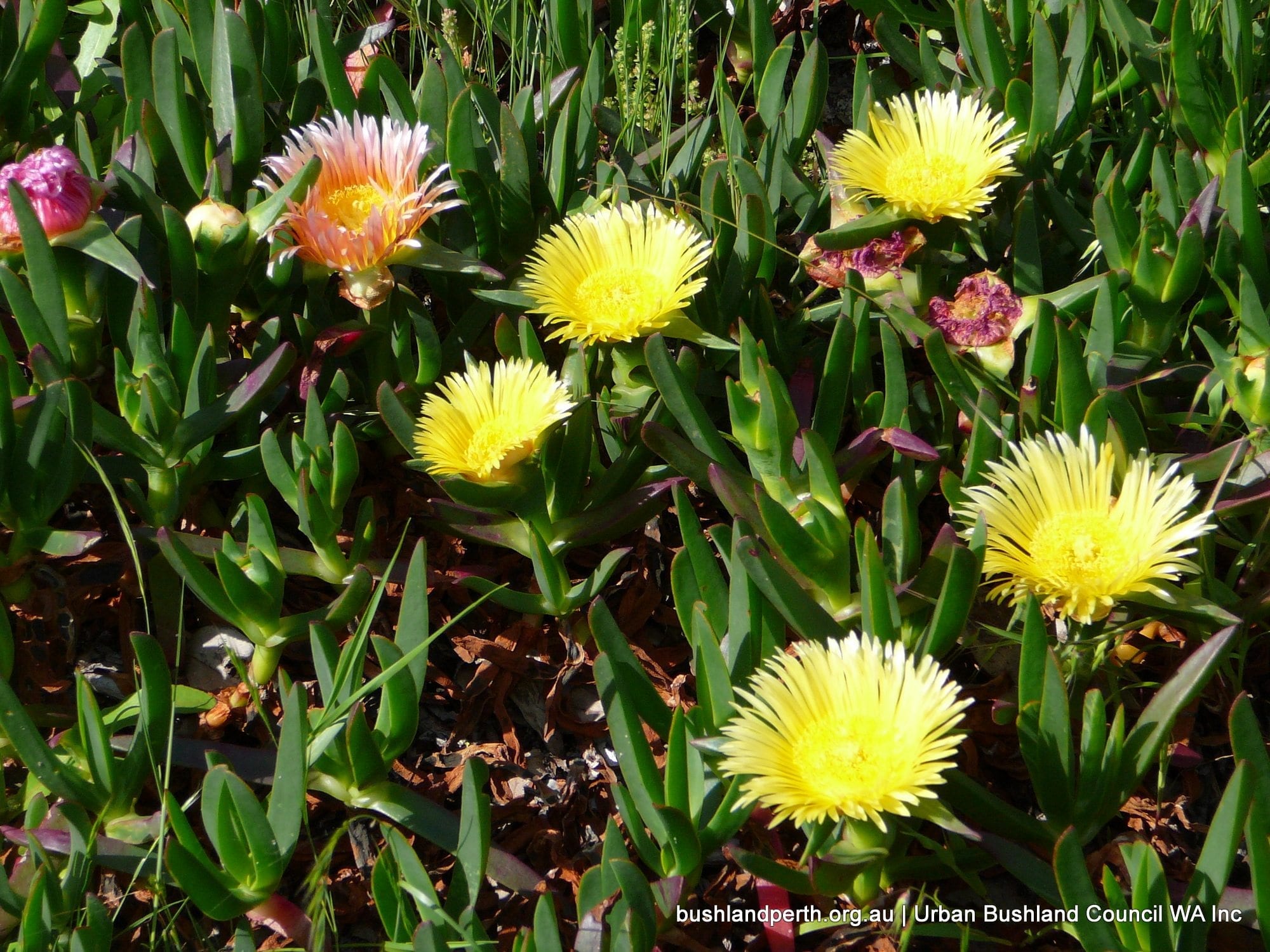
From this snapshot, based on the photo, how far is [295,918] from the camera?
0.93 metres

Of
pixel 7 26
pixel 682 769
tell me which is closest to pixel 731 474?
pixel 682 769

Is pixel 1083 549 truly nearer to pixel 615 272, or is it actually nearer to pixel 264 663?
pixel 615 272

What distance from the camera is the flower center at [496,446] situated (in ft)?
3.37

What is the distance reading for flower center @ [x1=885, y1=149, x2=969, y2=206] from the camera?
117 cm

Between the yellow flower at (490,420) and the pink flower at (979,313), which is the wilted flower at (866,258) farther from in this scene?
the yellow flower at (490,420)

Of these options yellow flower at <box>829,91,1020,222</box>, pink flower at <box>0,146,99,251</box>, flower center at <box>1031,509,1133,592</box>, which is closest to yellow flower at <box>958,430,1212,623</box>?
flower center at <box>1031,509,1133,592</box>

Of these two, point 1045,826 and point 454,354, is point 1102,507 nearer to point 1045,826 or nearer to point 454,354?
point 1045,826

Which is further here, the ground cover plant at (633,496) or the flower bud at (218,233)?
the flower bud at (218,233)

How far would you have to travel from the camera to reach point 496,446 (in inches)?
41.3

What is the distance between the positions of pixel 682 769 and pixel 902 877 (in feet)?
0.69

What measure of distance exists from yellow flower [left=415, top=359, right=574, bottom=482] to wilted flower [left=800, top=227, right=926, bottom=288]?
354 millimetres

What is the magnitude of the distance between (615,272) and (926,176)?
34 centimetres

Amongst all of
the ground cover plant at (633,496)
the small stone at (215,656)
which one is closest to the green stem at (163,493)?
the ground cover plant at (633,496)

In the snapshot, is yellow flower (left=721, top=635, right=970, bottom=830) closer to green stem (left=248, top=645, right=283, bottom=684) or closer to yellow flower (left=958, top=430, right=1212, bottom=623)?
yellow flower (left=958, top=430, right=1212, bottom=623)
